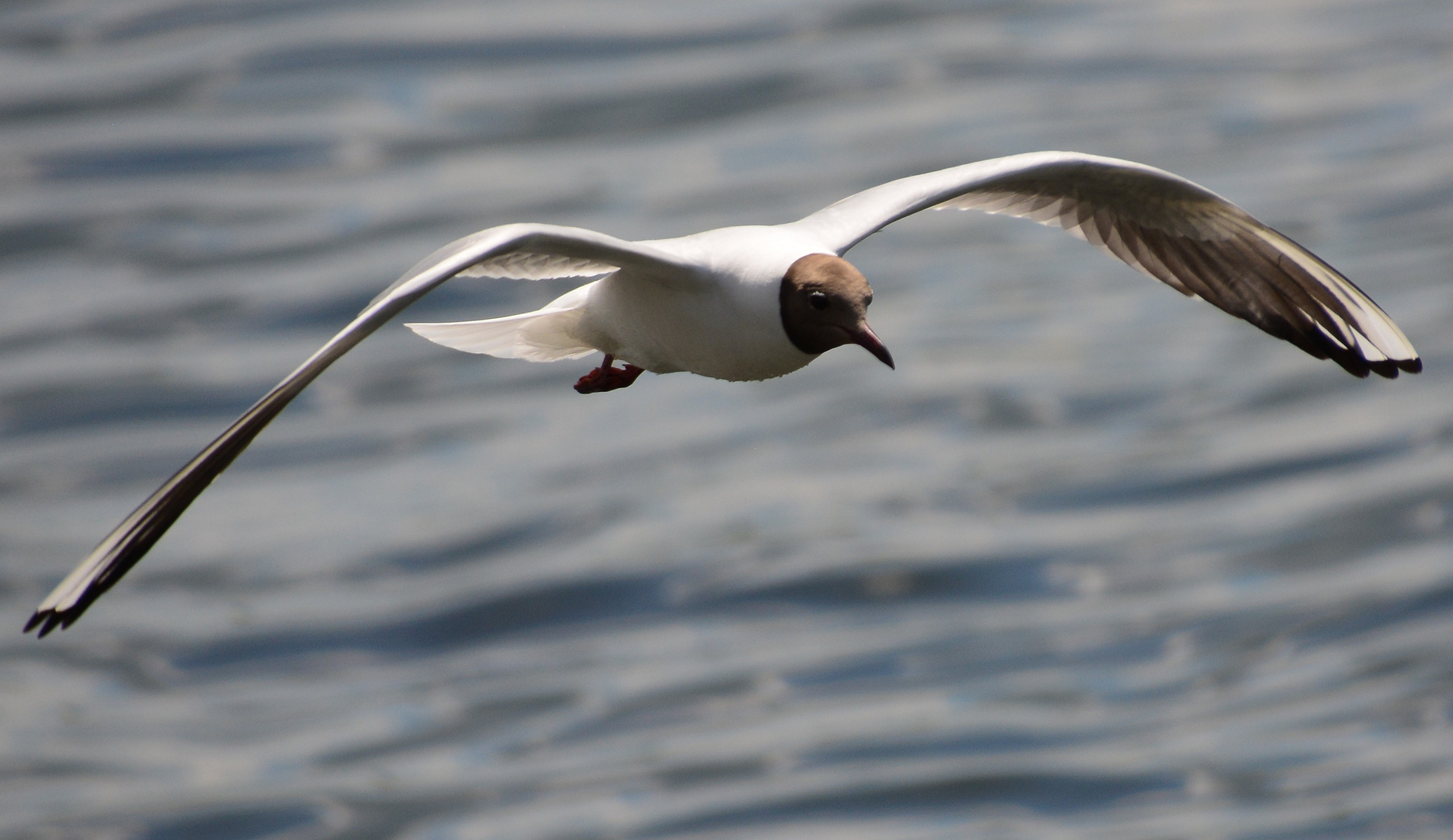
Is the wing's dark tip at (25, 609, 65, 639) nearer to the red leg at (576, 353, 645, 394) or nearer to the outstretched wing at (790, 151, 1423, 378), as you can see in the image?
the red leg at (576, 353, 645, 394)

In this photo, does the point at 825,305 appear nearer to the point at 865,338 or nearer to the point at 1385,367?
the point at 865,338

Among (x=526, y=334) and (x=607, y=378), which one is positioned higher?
→ (x=526, y=334)

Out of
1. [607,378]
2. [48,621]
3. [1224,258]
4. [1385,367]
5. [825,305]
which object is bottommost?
[48,621]

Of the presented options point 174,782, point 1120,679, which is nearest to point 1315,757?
point 1120,679

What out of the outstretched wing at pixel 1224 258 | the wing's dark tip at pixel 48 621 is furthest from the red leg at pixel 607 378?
the wing's dark tip at pixel 48 621

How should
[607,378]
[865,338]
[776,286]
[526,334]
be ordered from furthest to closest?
[526,334], [607,378], [776,286], [865,338]

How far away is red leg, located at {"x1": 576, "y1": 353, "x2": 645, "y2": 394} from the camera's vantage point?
7.91 metres

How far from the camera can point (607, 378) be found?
795 cm

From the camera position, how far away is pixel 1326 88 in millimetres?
38656

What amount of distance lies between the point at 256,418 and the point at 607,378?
1982mm

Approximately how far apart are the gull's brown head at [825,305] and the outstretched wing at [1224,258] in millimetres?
1954

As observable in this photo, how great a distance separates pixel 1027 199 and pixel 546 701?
20.1m

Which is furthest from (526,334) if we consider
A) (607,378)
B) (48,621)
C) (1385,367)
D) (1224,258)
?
(1385,367)

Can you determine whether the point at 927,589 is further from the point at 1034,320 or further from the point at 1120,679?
the point at 1034,320
